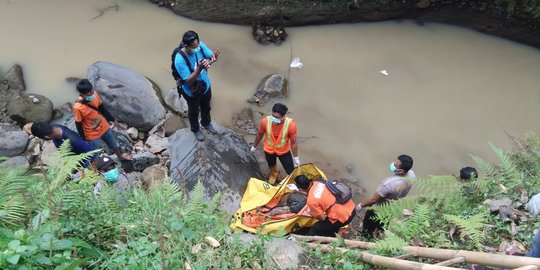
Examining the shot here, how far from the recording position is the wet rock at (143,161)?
24.2ft

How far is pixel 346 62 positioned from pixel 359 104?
116 centimetres

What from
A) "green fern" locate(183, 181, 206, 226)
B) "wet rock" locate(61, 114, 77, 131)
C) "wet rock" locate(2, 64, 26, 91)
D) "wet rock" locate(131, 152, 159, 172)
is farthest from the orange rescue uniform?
"wet rock" locate(2, 64, 26, 91)

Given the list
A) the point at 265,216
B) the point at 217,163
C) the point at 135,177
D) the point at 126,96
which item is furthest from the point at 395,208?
the point at 126,96

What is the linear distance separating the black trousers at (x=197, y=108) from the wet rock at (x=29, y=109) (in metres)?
3.15

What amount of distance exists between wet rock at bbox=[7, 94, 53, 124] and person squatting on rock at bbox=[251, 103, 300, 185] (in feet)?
12.9

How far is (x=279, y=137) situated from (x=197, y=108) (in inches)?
48.0

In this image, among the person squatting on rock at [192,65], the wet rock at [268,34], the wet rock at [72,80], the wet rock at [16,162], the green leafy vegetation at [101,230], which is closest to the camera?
the green leafy vegetation at [101,230]

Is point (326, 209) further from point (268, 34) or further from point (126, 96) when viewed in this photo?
point (268, 34)

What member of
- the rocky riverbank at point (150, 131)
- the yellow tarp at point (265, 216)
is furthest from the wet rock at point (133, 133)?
the yellow tarp at point (265, 216)

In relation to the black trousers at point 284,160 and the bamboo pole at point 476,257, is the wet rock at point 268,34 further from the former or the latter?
the bamboo pole at point 476,257

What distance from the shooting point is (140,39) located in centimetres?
968

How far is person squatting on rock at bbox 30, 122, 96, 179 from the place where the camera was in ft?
18.1

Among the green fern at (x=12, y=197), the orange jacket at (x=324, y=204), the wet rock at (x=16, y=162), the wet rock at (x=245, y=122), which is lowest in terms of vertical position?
the wet rock at (x=16, y=162)

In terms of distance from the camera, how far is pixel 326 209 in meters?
5.31
